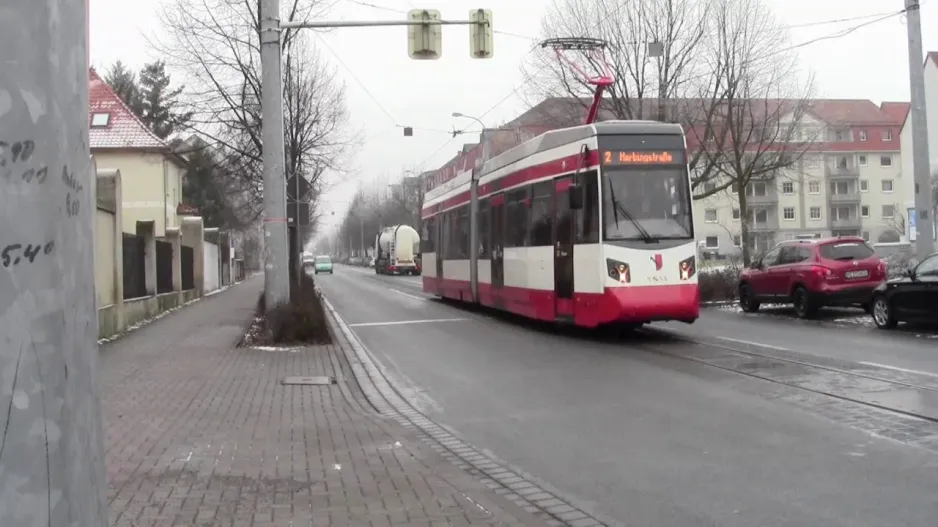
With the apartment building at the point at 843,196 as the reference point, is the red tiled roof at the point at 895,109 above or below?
above

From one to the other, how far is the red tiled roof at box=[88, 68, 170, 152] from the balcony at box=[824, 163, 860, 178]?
58.6 meters

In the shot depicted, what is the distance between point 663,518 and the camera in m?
5.23

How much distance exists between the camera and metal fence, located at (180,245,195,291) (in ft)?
97.5

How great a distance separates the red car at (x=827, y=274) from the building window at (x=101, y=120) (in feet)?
109

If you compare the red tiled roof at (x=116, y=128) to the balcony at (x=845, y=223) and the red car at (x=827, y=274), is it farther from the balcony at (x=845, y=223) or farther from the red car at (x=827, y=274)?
the balcony at (x=845, y=223)

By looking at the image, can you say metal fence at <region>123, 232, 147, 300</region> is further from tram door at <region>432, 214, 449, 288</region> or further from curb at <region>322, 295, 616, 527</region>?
curb at <region>322, 295, 616, 527</region>

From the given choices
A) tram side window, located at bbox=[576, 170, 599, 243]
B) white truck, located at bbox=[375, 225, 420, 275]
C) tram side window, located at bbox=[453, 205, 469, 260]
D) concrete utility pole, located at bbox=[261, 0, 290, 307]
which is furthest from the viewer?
white truck, located at bbox=[375, 225, 420, 275]

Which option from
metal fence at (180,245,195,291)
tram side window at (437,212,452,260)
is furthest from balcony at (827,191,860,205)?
metal fence at (180,245,195,291)

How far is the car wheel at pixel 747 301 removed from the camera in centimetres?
2097

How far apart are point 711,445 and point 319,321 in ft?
32.2

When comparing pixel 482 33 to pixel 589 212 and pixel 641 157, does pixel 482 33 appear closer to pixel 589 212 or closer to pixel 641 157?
pixel 641 157

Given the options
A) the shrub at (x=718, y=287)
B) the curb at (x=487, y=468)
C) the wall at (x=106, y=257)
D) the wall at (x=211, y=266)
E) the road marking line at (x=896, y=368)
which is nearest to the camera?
the curb at (x=487, y=468)

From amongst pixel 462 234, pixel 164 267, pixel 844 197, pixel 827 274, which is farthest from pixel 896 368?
pixel 844 197

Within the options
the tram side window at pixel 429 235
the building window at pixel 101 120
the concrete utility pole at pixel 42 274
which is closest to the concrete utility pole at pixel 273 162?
the tram side window at pixel 429 235
